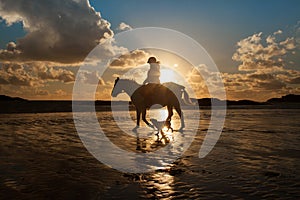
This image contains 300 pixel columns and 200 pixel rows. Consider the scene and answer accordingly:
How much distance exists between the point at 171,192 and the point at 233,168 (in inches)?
95.1

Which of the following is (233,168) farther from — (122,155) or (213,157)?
(122,155)

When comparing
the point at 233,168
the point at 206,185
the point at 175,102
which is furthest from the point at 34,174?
the point at 175,102

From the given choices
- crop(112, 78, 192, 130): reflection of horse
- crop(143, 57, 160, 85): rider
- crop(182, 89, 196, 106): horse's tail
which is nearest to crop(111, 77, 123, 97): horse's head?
crop(112, 78, 192, 130): reflection of horse

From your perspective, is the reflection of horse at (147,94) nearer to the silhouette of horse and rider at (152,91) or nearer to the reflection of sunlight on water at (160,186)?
the silhouette of horse and rider at (152,91)

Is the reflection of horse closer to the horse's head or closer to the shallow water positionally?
the horse's head

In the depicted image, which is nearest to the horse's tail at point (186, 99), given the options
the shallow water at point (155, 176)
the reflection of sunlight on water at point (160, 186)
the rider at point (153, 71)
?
the rider at point (153, 71)

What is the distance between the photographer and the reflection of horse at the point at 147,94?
13.7 meters

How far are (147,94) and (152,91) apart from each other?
32 centimetres

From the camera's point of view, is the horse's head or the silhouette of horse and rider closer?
the silhouette of horse and rider

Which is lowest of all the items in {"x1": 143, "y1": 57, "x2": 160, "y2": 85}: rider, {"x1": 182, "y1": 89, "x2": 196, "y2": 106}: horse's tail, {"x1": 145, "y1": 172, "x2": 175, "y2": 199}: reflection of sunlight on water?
{"x1": 145, "y1": 172, "x2": 175, "y2": 199}: reflection of sunlight on water

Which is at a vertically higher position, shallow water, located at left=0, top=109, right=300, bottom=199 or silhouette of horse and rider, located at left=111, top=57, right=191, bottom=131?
silhouette of horse and rider, located at left=111, top=57, right=191, bottom=131

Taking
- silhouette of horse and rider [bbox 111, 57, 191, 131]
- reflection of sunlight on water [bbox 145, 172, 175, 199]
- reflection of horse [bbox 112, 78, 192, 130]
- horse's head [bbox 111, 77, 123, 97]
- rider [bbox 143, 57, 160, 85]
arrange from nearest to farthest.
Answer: reflection of sunlight on water [bbox 145, 172, 175, 199], rider [bbox 143, 57, 160, 85], silhouette of horse and rider [bbox 111, 57, 191, 131], reflection of horse [bbox 112, 78, 192, 130], horse's head [bbox 111, 77, 123, 97]

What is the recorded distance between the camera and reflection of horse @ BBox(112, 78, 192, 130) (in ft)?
45.0

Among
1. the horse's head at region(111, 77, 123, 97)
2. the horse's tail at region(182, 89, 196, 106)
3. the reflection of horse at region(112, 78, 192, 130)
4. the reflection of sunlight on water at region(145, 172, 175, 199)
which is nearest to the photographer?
the reflection of sunlight on water at region(145, 172, 175, 199)
